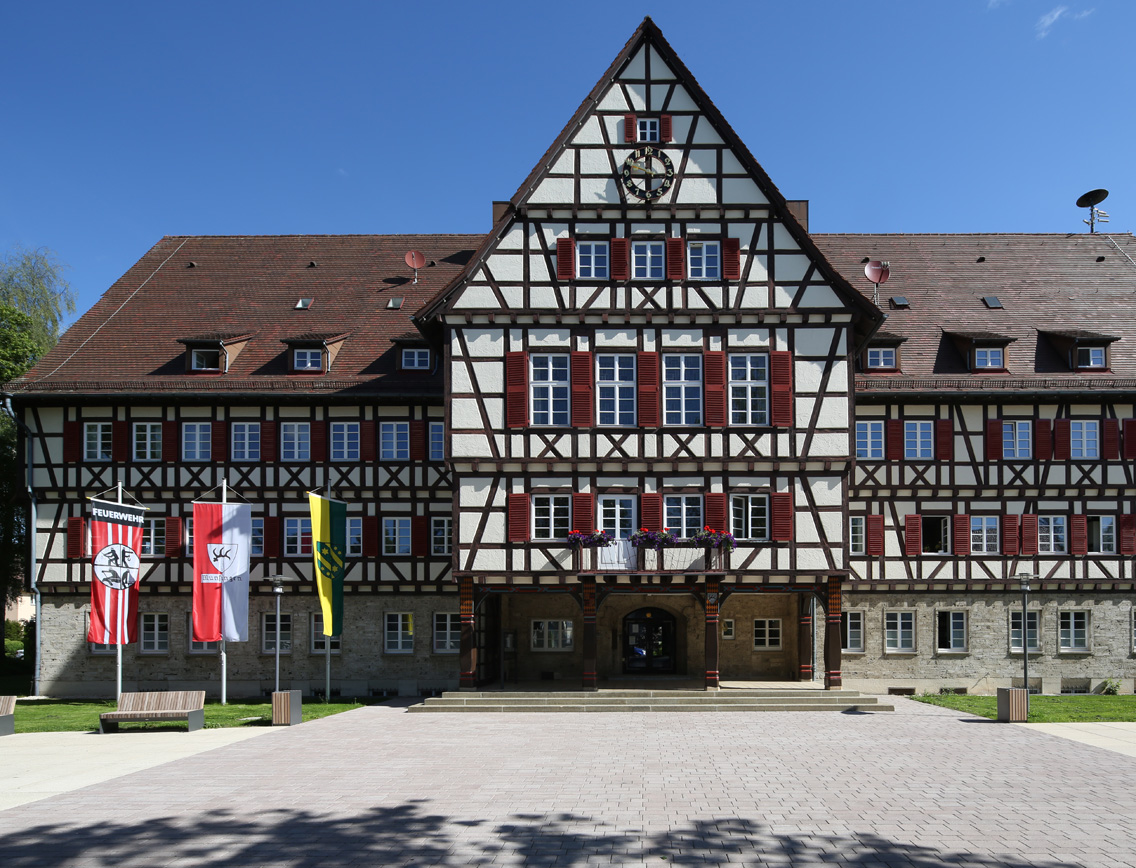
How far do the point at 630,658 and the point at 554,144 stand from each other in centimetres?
1527

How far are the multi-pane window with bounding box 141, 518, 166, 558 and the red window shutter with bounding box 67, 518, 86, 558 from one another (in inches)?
73.6

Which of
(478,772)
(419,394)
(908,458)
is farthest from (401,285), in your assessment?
(478,772)

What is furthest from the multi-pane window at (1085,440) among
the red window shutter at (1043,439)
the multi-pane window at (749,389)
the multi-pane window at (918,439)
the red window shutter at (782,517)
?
the multi-pane window at (749,389)

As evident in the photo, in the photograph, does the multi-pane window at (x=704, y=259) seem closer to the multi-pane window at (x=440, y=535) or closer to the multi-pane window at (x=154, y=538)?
the multi-pane window at (x=440, y=535)

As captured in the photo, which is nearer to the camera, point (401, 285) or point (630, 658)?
point (630, 658)

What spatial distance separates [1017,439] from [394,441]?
19.2 meters

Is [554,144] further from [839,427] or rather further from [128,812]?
[128,812]

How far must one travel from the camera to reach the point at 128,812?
12852 mm

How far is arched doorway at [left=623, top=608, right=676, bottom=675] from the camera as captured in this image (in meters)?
30.2

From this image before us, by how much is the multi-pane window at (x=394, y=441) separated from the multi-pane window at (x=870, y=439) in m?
13.9

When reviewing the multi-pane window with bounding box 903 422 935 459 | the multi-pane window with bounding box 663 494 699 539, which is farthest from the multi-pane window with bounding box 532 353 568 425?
the multi-pane window with bounding box 903 422 935 459

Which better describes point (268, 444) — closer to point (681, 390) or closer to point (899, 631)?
point (681, 390)

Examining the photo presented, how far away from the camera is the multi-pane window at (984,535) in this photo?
1200 inches

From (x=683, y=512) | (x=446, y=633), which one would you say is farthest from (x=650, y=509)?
(x=446, y=633)
